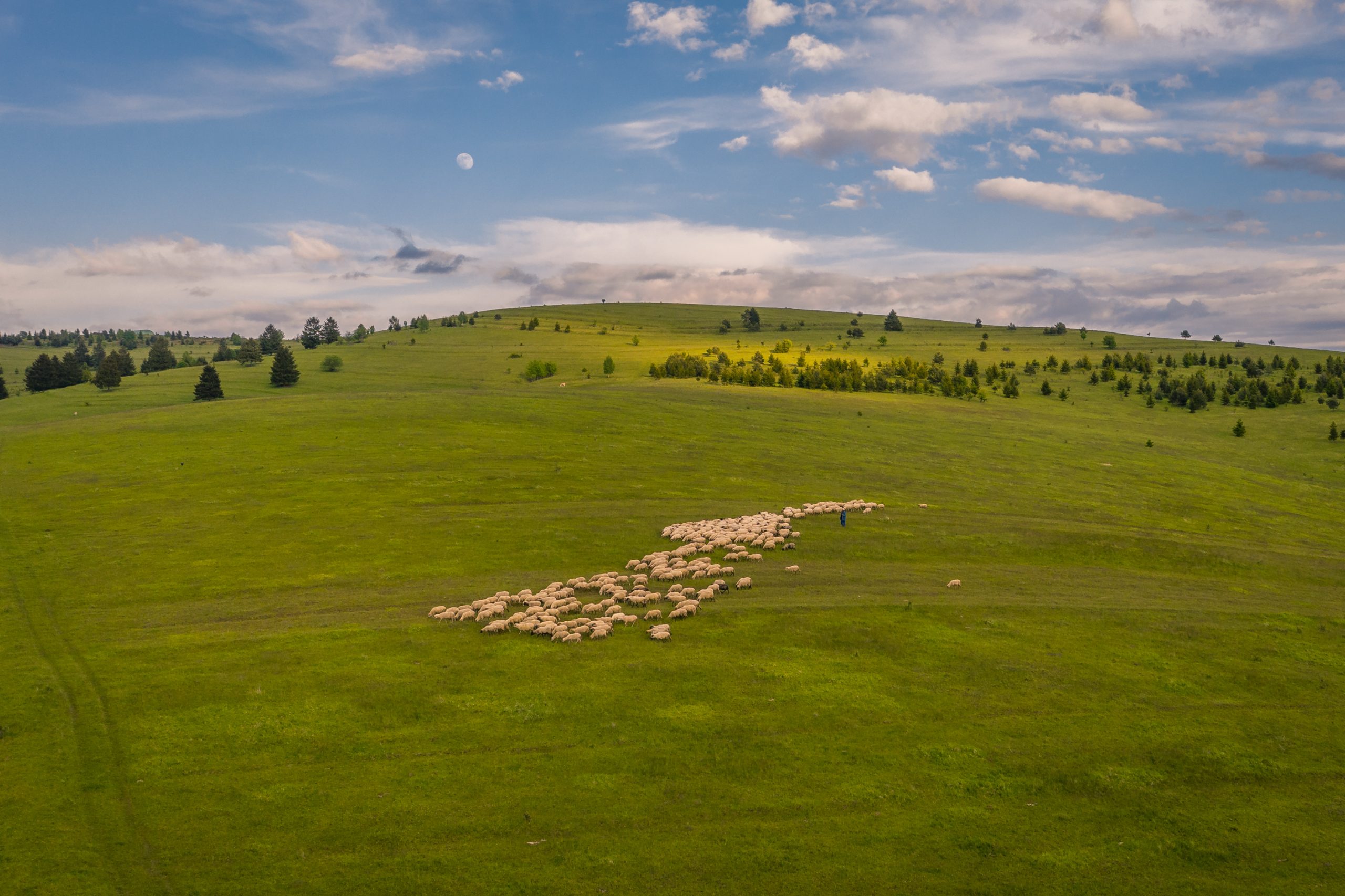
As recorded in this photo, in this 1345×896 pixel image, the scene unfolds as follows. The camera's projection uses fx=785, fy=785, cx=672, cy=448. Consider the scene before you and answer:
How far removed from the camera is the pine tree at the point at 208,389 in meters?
121

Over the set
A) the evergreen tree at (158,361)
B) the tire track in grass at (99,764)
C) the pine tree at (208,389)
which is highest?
the evergreen tree at (158,361)

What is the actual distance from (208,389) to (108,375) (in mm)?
18430

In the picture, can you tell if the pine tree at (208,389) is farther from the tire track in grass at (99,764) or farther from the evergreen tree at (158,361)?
the tire track in grass at (99,764)

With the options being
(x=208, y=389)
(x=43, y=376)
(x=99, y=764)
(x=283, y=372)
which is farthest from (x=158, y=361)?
(x=99, y=764)

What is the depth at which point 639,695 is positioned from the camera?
30.6 metres

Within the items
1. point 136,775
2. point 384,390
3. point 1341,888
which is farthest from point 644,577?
point 384,390

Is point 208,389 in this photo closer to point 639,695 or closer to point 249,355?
point 249,355

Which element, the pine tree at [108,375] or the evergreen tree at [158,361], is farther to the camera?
the evergreen tree at [158,361]

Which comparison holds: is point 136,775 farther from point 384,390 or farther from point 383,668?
point 384,390

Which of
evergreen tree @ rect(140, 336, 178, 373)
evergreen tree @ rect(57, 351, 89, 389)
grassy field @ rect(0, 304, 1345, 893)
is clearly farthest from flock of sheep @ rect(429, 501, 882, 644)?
evergreen tree @ rect(140, 336, 178, 373)

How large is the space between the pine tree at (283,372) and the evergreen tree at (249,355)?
37.5 metres

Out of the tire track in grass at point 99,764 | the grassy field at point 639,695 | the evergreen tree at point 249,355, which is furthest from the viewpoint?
the evergreen tree at point 249,355

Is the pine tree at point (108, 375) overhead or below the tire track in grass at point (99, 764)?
overhead

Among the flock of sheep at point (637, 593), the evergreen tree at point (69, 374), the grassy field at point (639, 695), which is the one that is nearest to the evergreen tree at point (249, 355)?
the evergreen tree at point (69, 374)
